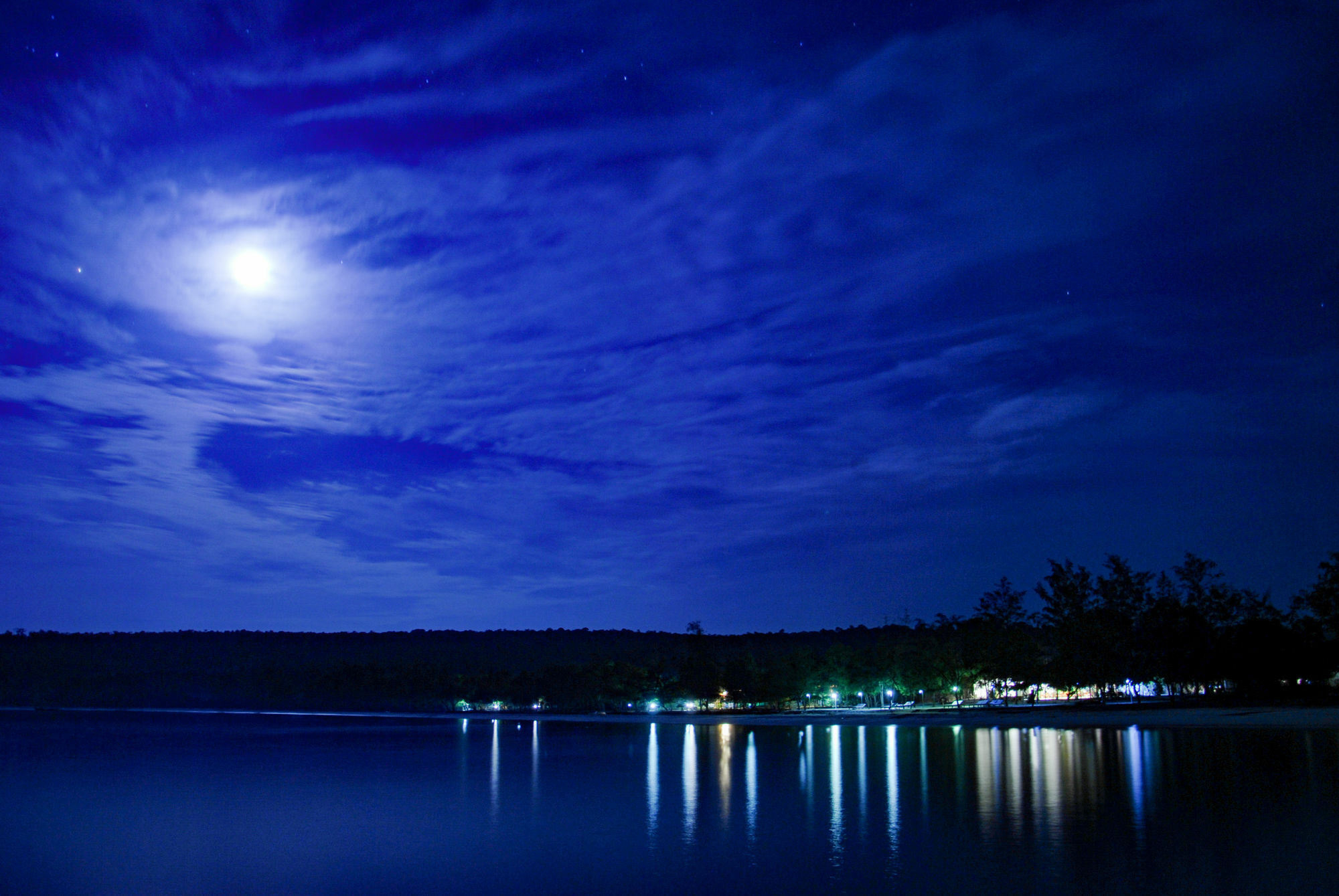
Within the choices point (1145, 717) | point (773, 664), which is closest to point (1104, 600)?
point (1145, 717)

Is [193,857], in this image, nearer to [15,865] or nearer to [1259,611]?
[15,865]

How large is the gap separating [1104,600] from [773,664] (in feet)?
155

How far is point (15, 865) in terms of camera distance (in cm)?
2439

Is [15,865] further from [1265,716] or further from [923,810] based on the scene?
[1265,716]

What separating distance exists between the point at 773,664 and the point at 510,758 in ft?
271

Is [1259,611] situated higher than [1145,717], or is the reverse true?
[1259,611]

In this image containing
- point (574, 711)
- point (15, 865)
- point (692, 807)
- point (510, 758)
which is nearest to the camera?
point (15, 865)

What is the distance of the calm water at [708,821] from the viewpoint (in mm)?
20531

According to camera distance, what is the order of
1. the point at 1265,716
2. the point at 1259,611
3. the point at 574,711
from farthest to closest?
the point at 574,711
the point at 1259,611
the point at 1265,716

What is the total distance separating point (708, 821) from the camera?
94.3 feet

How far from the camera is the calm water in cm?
2053

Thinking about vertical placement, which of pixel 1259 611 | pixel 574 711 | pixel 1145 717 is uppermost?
pixel 1259 611

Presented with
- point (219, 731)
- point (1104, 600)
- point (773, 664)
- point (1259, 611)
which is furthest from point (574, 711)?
point (1259, 611)

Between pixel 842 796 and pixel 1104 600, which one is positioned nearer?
pixel 842 796
